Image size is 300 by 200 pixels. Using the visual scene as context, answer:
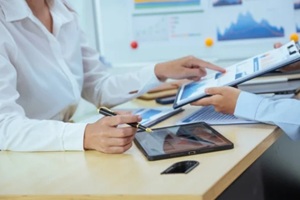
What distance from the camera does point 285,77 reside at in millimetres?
1778

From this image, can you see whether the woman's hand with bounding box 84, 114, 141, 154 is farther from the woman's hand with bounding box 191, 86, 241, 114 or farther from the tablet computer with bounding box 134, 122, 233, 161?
the woman's hand with bounding box 191, 86, 241, 114

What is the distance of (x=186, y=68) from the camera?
5.18 feet

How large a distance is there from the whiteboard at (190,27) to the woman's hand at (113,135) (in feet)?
3.96

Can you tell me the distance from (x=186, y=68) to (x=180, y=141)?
530 mm

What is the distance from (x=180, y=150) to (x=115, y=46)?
1418mm

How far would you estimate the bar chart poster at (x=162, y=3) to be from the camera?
223cm

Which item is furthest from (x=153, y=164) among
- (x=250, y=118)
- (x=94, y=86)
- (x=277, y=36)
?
(x=277, y=36)

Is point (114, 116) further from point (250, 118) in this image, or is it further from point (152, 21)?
point (152, 21)

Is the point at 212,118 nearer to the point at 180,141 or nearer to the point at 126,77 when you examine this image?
the point at 180,141

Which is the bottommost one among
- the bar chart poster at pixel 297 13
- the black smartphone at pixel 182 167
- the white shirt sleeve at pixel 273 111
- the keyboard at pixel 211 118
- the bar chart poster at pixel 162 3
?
the keyboard at pixel 211 118

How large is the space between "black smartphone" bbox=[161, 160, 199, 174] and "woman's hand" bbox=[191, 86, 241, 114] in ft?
1.05

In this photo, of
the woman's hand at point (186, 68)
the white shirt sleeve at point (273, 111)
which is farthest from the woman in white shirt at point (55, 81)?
the white shirt sleeve at point (273, 111)

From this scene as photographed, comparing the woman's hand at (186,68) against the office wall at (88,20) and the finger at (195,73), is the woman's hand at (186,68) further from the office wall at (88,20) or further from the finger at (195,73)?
the office wall at (88,20)

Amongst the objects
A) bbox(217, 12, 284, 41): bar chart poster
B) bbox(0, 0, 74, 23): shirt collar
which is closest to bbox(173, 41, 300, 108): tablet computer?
bbox(0, 0, 74, 23): shirt collar
